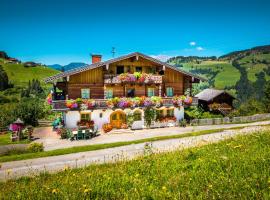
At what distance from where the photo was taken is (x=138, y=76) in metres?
34.1

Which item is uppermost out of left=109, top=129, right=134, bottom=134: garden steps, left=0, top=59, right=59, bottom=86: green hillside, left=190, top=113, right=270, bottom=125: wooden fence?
left=0, top=59, right=59, bottom=86: green hillside

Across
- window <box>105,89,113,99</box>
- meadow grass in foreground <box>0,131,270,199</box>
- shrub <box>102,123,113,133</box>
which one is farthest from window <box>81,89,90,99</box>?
meadow grass in foreground <box>0,131,270,199</box>

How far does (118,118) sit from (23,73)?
113 meters

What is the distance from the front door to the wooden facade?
2.57 m

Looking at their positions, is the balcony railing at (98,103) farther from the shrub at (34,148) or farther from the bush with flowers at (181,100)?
the shrub at (34,148)

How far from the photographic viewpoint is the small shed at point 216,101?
48.5 metres

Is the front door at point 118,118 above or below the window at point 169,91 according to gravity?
below

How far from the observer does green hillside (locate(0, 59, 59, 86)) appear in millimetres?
121762

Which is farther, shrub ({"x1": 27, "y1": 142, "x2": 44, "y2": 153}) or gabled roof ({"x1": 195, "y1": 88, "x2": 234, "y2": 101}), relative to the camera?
gabled roof ({"x1": 195, "y1": 88, "x2": 234, "y2": 101})

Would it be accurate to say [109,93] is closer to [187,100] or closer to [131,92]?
[131,92]

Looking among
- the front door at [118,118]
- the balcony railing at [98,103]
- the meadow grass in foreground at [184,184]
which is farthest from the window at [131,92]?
the meadow grass in foreground at [184,184]

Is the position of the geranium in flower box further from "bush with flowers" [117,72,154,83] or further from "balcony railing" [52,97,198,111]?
"bush with flowers" [117,72,154,83]

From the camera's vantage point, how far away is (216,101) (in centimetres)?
5019

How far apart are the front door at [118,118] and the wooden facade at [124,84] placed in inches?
101
